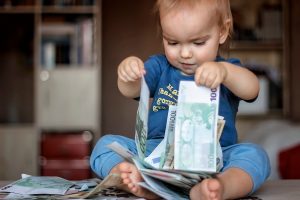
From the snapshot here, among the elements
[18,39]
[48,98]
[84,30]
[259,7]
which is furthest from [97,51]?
[259,7]

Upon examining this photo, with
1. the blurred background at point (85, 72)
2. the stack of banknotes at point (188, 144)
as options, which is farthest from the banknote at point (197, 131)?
the blurred background at point (85, 72)

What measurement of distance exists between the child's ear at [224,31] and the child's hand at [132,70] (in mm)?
248

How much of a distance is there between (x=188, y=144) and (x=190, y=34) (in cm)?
27

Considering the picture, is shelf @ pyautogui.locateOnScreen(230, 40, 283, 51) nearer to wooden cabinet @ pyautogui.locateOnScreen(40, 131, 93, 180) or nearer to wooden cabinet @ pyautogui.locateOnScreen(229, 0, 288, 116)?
wooden cabinet @ pyautogui.locateOnScreen(229, 0, 288, 116)

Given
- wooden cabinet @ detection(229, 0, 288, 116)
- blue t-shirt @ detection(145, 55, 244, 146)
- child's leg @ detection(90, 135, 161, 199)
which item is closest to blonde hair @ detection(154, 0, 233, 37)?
blue t-shirt @ detection(145, 55, 244, 146)

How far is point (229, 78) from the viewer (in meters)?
1.31

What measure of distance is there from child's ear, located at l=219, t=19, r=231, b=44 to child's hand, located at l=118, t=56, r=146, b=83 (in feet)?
0.81

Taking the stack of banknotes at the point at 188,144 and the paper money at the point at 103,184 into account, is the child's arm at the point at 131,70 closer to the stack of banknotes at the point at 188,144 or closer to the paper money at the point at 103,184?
the stack of banknotes at the point at 188,144

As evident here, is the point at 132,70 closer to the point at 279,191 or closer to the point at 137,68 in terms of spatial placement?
the point at 137,68

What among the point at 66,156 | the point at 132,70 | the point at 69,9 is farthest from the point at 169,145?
the point at 69,9

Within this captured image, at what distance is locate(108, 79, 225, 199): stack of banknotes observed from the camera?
1177 mm

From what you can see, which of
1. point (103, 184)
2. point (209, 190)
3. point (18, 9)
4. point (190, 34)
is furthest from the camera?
point (18, 9)

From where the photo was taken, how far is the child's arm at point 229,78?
1220mm

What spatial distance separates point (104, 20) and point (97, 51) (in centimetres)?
47
